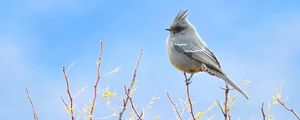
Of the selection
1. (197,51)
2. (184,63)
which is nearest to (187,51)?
(197,51)

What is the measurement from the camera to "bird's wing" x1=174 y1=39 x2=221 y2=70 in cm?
545

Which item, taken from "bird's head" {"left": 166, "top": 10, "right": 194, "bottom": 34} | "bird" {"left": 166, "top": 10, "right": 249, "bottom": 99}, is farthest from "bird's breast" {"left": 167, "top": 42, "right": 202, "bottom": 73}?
"bird's head" {"left": 166, "top": 10, "right": 194, "bottom": 34}

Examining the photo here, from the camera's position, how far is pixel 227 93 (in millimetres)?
3115

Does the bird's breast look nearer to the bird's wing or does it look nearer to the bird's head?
the bird's wing

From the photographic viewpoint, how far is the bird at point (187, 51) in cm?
542

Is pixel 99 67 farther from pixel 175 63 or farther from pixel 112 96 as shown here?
pixel 175 63

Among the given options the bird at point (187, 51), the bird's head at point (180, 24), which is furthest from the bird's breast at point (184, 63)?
the bird's head at point (180, 24)

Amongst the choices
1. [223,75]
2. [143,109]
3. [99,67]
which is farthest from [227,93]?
[223,75]

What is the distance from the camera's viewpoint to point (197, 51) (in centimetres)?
575

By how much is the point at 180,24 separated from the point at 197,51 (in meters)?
0.40

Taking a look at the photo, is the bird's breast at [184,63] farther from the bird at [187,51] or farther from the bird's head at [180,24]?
the bird's head at [180,24]

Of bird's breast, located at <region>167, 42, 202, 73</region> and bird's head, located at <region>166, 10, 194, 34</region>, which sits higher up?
bird's head, located at <region>166, 10, 194, 34</region>

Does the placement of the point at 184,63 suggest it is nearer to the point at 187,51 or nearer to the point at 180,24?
the point at 187,51

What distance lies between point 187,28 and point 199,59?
1.94ft
